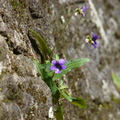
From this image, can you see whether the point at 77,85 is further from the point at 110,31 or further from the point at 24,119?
the point at 110,31

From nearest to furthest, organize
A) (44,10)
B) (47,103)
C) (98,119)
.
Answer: (47,103) → (44,10) → (98,119)

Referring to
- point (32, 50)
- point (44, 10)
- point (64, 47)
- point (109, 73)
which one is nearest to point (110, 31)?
point (109, 73)

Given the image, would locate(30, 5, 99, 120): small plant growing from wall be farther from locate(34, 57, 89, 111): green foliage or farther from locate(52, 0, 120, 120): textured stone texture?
locate(52, 0, 120, 120): textured stone texture

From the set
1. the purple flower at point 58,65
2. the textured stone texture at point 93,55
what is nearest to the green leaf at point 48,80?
the purple flower at point 58,65

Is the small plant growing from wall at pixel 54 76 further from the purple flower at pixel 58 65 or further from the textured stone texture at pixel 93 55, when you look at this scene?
the textured stone texture at pixel 93 55

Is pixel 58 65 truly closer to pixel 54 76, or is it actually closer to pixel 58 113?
pixel 54 76

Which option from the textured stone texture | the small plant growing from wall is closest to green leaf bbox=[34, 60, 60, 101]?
the small plant growing from wall

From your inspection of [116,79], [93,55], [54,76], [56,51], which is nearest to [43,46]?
[54,76]
